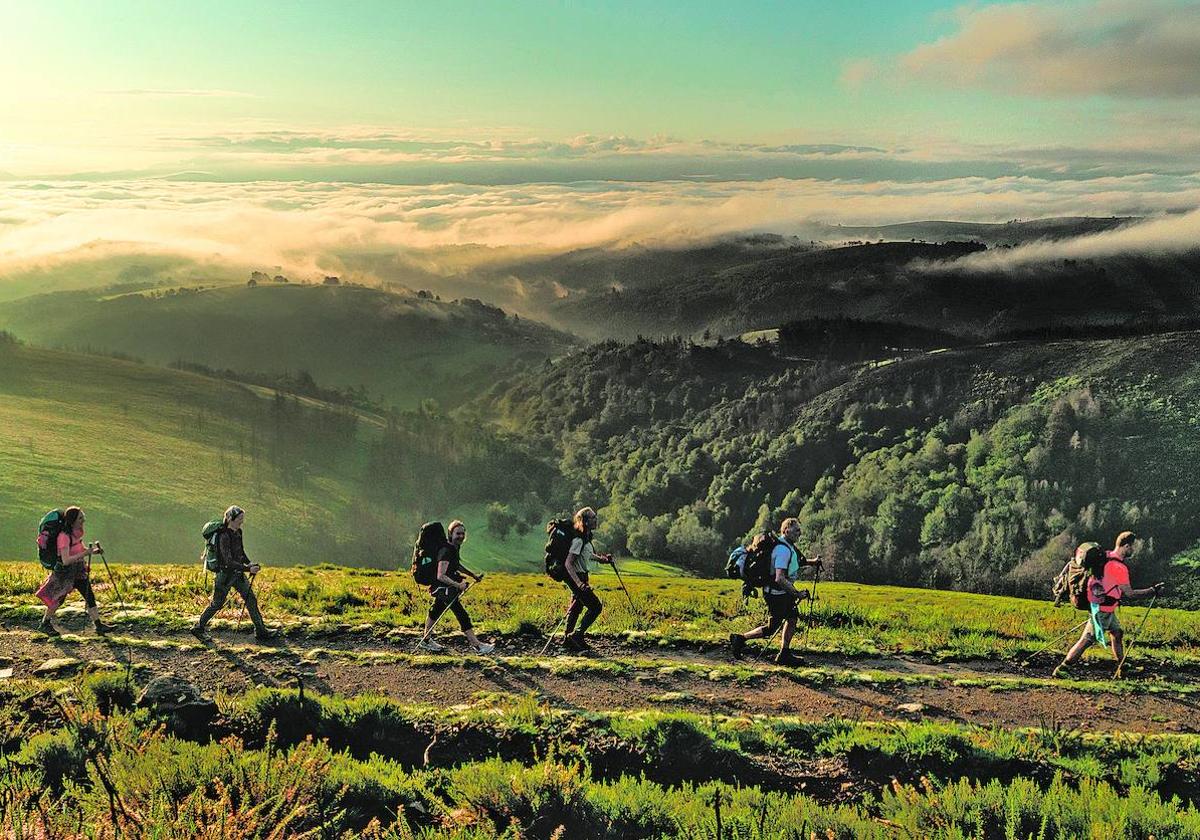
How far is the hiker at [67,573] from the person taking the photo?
19.5 meters

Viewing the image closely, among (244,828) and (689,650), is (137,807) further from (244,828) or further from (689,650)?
(689,650)

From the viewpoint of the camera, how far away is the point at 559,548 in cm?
1944

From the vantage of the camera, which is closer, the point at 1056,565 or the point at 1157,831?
the point at 1157,831

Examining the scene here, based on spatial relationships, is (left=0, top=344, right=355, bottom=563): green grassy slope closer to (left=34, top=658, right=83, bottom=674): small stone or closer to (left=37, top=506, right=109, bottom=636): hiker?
(left=37, top=506, right=109, bottom=636): hiker

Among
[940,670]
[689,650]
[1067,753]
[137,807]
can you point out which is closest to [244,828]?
[137,807]

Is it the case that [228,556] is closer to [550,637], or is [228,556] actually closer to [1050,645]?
[550,637]

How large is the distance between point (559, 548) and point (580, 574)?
0.67 meters

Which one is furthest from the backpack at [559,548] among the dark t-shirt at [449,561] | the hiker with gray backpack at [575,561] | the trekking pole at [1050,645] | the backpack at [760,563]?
the trekking pole at [1050,645]

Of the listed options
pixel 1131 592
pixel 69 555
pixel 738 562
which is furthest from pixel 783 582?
pixel 69 555

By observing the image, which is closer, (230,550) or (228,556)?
(228,556)

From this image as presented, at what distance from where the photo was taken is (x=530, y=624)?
21203 millimetres

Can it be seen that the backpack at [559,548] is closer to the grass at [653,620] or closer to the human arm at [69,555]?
the grass at [653,620]

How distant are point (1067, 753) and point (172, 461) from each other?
655 ft

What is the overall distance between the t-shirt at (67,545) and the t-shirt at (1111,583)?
66.0ft
